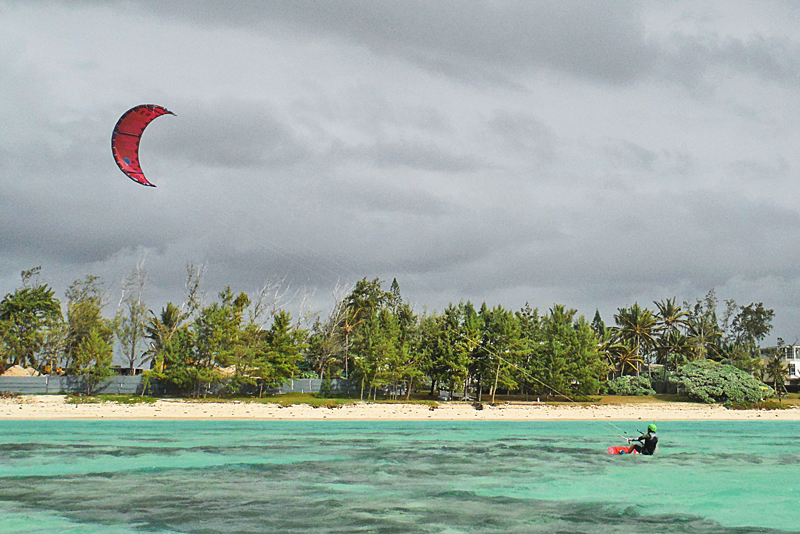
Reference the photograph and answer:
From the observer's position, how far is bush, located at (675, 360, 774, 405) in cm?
5291

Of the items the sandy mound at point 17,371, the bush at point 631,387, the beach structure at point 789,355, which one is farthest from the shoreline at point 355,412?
the beach structure at point 789,355

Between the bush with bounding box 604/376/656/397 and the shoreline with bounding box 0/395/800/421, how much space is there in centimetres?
872

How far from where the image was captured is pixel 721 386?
174 feet

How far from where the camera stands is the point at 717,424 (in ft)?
139

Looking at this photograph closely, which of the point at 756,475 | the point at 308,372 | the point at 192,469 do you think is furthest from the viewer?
the point at 308,372

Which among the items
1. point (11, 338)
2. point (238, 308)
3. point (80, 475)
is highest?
point (238, 308)

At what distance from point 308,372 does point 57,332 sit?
21.0m

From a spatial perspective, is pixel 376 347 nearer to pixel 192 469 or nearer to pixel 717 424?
pixel 717 424

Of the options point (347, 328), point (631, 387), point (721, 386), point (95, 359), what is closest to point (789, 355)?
point (631, 387)

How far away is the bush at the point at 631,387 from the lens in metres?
59.6

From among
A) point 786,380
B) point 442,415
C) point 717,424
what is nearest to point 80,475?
point 442,415

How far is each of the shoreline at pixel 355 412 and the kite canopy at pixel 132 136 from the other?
57.1ft

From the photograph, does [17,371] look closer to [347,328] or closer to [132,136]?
[347,328]

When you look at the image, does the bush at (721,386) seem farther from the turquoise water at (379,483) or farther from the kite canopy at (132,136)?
the kite canopy at (132,136)
